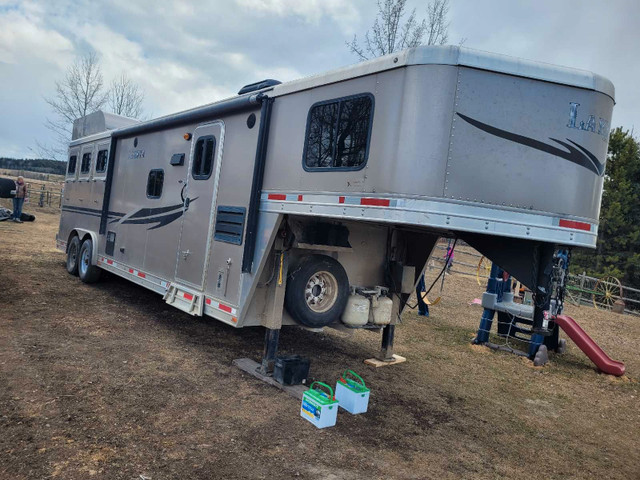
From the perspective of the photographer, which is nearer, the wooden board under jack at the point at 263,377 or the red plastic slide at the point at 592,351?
the wooden board under jack at the point at 263,377

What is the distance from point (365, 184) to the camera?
421cm

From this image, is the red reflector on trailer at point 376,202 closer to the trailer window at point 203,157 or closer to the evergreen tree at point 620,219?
the trailer window at point 203,157

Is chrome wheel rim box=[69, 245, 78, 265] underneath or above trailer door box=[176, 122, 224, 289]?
underneath

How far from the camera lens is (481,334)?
839 centimetres

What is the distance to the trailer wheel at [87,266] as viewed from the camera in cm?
911

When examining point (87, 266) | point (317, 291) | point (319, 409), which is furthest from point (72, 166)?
point (319, 409)

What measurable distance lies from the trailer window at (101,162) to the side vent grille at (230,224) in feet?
14.7

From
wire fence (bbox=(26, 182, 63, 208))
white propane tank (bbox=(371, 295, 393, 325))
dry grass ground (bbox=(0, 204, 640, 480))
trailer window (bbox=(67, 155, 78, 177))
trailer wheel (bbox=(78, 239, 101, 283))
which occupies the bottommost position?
dry grass ground (bbox=(0, 204, 640, 480))

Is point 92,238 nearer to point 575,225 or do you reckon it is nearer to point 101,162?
point 101,162

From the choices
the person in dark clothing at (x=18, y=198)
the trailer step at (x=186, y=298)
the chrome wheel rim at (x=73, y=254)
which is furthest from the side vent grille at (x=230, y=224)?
the person in dark clothing at (x=18, y=198)

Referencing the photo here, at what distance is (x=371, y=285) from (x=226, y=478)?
3.28 m

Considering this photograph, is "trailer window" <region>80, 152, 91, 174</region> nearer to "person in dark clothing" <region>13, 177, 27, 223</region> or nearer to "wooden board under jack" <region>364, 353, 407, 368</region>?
"wooden board under jack" <region>364, 353, 407, 368</region>

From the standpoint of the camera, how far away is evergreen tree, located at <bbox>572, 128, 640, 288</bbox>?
981 inches

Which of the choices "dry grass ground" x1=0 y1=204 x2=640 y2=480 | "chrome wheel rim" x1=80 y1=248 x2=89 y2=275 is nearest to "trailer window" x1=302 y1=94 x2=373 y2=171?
"dry grass ground" x1=0 y1=204 x2=640 y2=480
